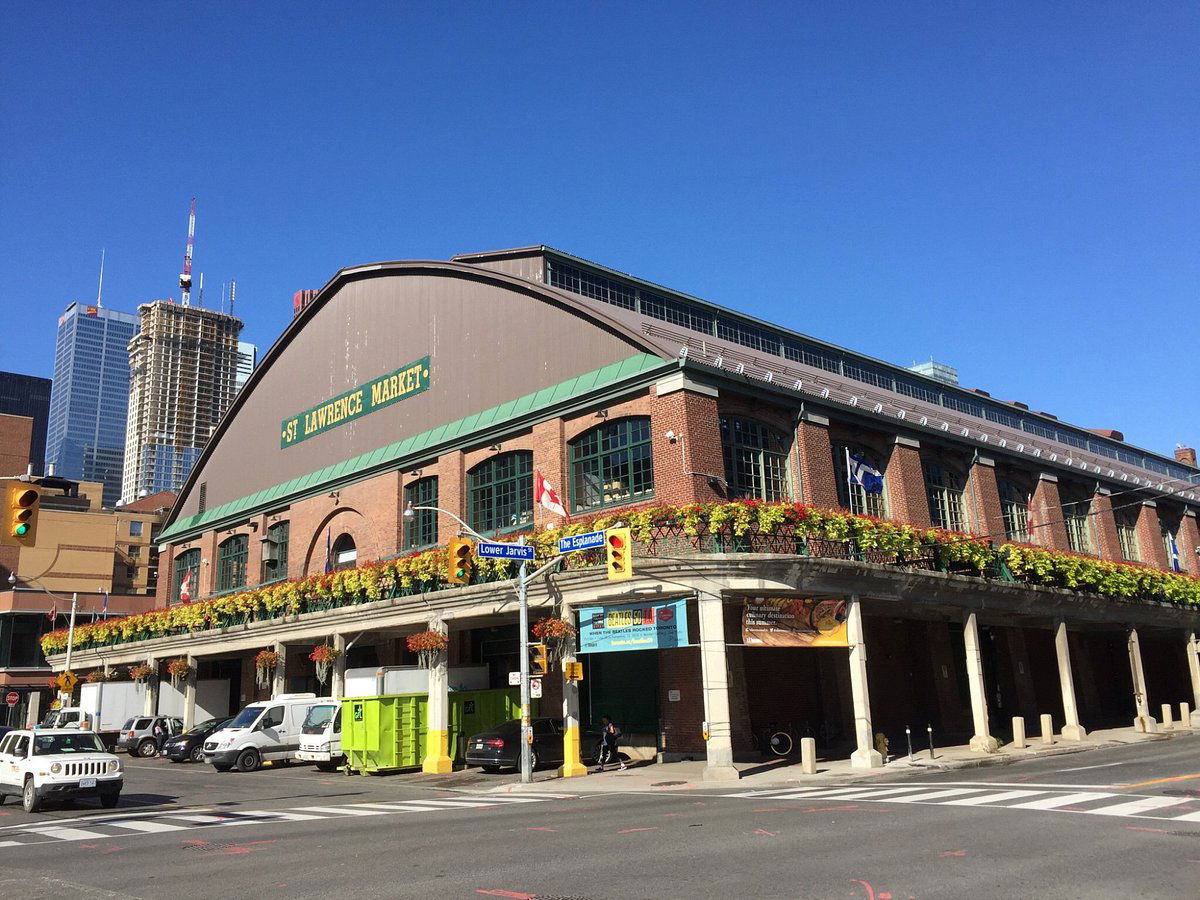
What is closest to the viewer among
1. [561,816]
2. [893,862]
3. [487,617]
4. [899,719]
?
[893,862]

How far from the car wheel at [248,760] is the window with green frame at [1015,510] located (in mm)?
30011

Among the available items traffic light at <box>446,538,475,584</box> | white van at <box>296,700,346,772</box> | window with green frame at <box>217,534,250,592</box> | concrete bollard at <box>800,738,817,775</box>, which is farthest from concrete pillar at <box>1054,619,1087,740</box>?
window with green frame at <box>217,534,250,592</box>

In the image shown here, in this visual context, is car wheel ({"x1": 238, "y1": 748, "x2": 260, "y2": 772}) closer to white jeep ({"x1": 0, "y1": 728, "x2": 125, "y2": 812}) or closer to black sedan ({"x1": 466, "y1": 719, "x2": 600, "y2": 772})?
black sedan ({"x1": 466, "y1": 719, "x2": 600, "y2": 772})

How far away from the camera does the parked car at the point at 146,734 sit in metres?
44.9

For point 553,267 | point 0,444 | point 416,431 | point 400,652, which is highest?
point 0,444

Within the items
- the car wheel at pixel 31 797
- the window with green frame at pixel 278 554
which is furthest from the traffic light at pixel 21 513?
the window with green frame at pixel 278 554

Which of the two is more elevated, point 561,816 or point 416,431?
point 416,431

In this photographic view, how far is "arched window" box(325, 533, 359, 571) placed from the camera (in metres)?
42.9

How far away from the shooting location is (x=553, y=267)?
39.0 m

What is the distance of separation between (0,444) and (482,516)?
221 feet

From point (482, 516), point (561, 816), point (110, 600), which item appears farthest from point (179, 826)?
point (110, 600)

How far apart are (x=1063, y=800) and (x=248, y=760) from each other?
26.7 metres

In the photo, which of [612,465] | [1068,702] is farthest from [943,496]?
[612,465]

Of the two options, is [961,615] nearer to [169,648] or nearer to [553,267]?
[553,267]
